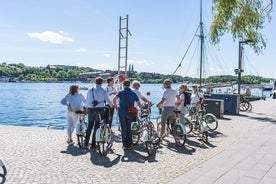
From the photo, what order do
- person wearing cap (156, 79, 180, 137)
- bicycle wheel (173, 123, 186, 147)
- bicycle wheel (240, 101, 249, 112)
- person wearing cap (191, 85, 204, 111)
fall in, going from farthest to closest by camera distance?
bicycle wheel (240, 101, 249, 112)
person wearing cap (191, 85, 204, 111)
person wearing cap (156, 79, 180, 137)
bicycle wheel (173, 123, 186, 147)

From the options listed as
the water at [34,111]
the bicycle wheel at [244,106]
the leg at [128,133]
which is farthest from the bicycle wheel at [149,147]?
the bicycle wheel at [244,106]

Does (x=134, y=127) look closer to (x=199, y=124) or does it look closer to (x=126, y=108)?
(x=126, y=108)

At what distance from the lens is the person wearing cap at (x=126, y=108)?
9.16 metres

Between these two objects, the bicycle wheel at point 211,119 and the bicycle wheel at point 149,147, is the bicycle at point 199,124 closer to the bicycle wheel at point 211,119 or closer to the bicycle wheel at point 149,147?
the bicycle wheel at point 211,119

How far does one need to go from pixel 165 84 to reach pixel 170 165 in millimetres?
3140

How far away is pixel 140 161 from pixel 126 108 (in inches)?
64.9

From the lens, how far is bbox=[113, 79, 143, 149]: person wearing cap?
9156 millimetres

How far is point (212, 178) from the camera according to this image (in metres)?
6.70

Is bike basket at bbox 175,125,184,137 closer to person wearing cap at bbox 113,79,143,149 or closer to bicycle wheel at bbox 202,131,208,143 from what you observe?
bicycle wheel at bbox 202,131,208,143

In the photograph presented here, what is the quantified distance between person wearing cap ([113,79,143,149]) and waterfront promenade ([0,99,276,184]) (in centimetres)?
36

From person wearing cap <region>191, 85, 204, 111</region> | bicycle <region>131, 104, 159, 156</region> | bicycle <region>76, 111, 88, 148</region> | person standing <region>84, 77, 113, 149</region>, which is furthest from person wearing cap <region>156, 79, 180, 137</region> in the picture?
person wearing cap <region>191, 85, 204, 111</region>

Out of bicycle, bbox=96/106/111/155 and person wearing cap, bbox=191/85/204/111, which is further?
person wearing cap, bbox=191/85/204/111

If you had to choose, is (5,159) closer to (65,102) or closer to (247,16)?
(65,102)

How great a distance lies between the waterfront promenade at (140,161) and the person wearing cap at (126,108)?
0.36m
